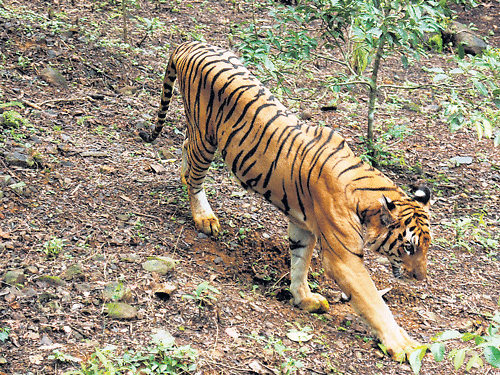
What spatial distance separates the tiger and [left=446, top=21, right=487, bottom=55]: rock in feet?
19.9

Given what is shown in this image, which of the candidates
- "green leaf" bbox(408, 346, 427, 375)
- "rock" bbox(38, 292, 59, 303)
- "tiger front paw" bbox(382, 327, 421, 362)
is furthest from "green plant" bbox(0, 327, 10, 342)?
"tiger front paw" bbox(382, 327, 421, 362)

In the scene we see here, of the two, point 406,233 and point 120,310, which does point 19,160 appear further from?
point 406,233

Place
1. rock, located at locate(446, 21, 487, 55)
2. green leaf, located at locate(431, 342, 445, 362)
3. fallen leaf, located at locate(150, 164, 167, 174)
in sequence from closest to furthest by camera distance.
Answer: green leaf, located at locate(431, 342, 445, 362) < fallen leaf, located at locate(150, 164, 167, 174) < rock, located at locate(446, 21, 487, 55)

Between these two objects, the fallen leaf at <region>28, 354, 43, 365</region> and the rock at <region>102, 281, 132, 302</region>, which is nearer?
the fallen leaf at <region>28, 354, 43, 365</region>

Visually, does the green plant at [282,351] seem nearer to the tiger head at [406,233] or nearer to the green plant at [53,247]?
the tiger head at [406,233]

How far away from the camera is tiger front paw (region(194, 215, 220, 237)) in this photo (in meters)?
5.04

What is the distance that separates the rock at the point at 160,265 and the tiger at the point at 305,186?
2.68 feet

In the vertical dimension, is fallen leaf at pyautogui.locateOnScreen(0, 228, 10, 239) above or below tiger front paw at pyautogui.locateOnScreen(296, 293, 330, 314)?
above

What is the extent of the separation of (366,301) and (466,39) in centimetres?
719

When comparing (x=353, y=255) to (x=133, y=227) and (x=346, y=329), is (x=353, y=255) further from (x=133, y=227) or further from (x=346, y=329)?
(x=133, y=227)

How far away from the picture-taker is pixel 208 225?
5039 mm

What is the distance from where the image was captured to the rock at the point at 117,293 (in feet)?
12.2

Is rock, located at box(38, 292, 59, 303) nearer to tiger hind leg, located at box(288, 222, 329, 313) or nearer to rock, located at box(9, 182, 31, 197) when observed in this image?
rock, located at box(9, 182, 31, 197)

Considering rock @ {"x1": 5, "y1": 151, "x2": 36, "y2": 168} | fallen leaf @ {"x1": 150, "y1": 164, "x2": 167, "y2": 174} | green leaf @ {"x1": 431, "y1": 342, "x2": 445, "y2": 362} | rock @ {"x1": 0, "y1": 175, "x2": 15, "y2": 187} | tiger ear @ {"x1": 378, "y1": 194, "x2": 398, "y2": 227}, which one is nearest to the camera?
green leaf @ {"x1": 431, "y1": 342, "x2": 445, "y2": 362}
